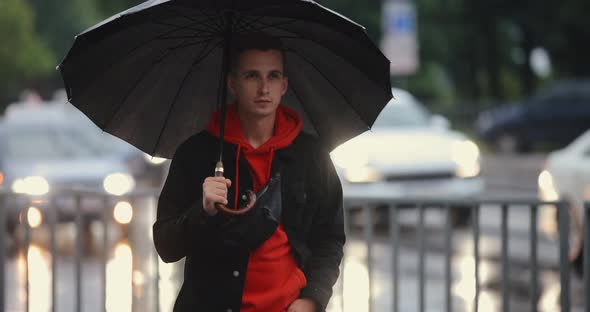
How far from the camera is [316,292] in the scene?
12.1 ft

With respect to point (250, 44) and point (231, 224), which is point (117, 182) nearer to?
point (250, 44)

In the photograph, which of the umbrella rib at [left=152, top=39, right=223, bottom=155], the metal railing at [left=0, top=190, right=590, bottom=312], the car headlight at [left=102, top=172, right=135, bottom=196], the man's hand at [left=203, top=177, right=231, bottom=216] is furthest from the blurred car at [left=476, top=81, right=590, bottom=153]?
the man's hand at [left=203, top=177, right=231, bottom=216]

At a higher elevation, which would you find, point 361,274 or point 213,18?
point 213,18

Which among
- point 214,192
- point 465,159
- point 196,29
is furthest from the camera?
point 465,159

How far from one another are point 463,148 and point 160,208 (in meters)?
11.2

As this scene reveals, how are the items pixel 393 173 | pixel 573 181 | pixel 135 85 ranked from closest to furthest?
pixel 135 85
pixel 573 181
pixel 393 173

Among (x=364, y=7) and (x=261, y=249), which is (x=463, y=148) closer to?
(x=261, y=249)

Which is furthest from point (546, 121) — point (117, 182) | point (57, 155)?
point (117, 182)

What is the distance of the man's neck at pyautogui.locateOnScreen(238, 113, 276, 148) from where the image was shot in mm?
3699

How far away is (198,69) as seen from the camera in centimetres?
405

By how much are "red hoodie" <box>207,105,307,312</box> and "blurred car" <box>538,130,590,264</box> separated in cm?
722

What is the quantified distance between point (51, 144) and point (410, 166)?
4968 millimetres

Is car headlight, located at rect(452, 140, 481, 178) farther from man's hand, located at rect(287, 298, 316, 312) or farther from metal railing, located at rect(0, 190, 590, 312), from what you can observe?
man's hand, located at rect(287, 298, 316, 312)

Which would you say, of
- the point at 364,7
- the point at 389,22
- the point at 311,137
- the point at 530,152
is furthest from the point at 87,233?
the point at 364,7
